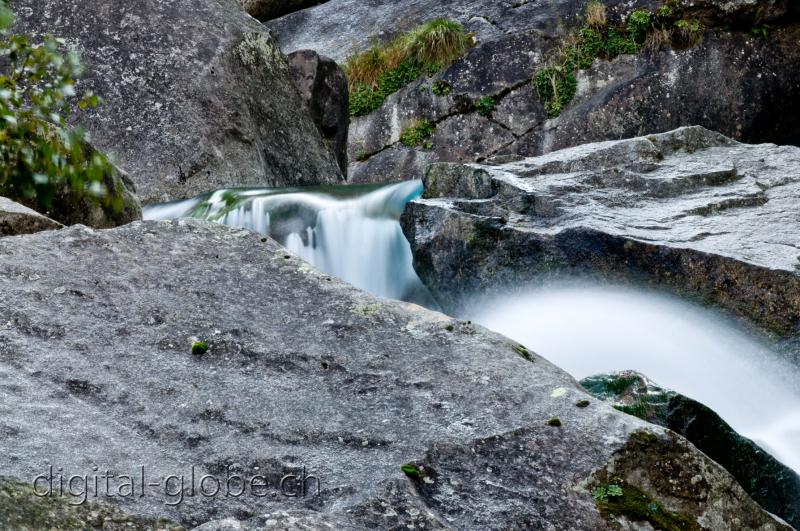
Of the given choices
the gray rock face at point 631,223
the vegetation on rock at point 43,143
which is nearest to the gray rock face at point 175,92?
the gray rock face at point 631,223

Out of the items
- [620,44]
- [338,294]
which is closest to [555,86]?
[620,44]

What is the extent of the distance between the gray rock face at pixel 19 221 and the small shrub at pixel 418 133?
9989 mm

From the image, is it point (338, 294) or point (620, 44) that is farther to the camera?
point (620, 44)

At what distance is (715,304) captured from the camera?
5477 millimetres

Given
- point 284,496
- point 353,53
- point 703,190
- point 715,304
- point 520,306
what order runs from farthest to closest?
point 353,53, point 703,190, point 520,306, point 715,304, point 284,496

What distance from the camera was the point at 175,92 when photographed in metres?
9.03

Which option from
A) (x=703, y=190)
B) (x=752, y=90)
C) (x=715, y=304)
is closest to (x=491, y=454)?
(x=715, y=304)

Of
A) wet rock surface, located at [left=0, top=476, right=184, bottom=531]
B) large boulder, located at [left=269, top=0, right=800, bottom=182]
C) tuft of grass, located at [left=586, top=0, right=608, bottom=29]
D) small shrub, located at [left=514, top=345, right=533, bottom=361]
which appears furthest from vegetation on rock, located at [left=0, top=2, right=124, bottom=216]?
tuft of grass, located at [left=586, top=0, right=608, bottom=29]

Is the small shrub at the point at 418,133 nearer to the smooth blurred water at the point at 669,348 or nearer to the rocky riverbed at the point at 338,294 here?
the rocky riverbed at the point at 338,294

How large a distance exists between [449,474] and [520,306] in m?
3.49

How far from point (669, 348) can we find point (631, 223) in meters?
1.02

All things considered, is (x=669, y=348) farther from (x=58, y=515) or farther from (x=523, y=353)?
(x=58, y=515)

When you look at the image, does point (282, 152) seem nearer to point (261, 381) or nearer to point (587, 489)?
point (261, 381)

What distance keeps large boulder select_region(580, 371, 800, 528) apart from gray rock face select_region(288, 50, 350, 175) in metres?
7.61
